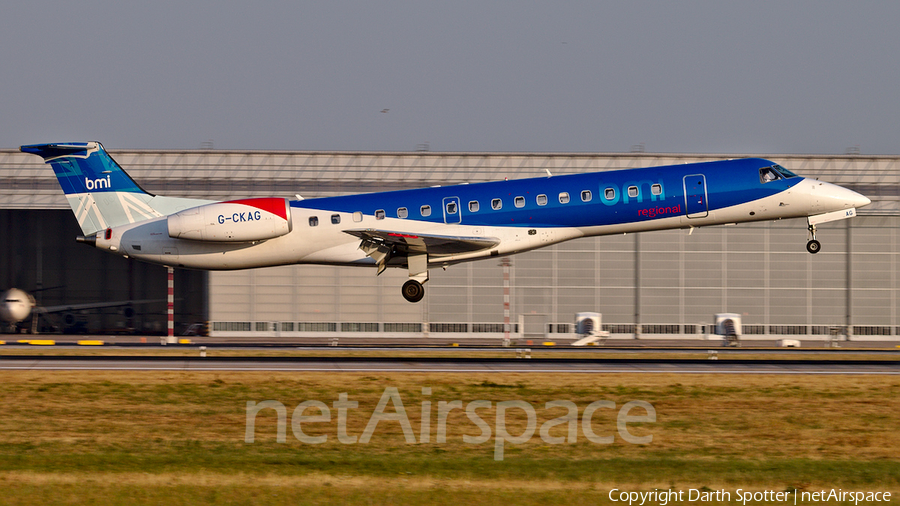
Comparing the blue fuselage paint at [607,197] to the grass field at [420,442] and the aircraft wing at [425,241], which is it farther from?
the grass field at [420,442]

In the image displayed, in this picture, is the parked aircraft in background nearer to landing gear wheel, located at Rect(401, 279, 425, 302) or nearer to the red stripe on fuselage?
the red stripe on fuselage

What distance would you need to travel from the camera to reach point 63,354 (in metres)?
29.9

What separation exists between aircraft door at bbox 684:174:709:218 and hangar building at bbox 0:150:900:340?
58.8 feet

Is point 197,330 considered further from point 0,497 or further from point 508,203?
point 0,497

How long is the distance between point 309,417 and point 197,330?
105ft

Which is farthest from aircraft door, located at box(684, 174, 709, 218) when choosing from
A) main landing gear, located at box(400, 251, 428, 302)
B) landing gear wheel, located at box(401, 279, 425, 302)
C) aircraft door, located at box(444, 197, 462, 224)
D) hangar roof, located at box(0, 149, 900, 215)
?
hangar roof, located at box(0, 149, 900, 215)

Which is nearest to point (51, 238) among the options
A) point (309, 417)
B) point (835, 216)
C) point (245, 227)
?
point (245, 227)

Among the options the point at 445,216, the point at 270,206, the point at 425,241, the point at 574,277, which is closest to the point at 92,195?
the point at 270,206

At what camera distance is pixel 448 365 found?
26.0 meters

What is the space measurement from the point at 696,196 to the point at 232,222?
14682mm

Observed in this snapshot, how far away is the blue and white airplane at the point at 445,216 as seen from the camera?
27.2 meters

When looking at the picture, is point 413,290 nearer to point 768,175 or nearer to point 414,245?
point 414,245

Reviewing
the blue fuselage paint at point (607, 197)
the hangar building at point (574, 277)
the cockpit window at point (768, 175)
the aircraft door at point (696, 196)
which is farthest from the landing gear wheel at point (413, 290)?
the hangar building at point (574, 277)

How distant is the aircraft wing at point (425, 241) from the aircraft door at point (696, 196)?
5.96 m
